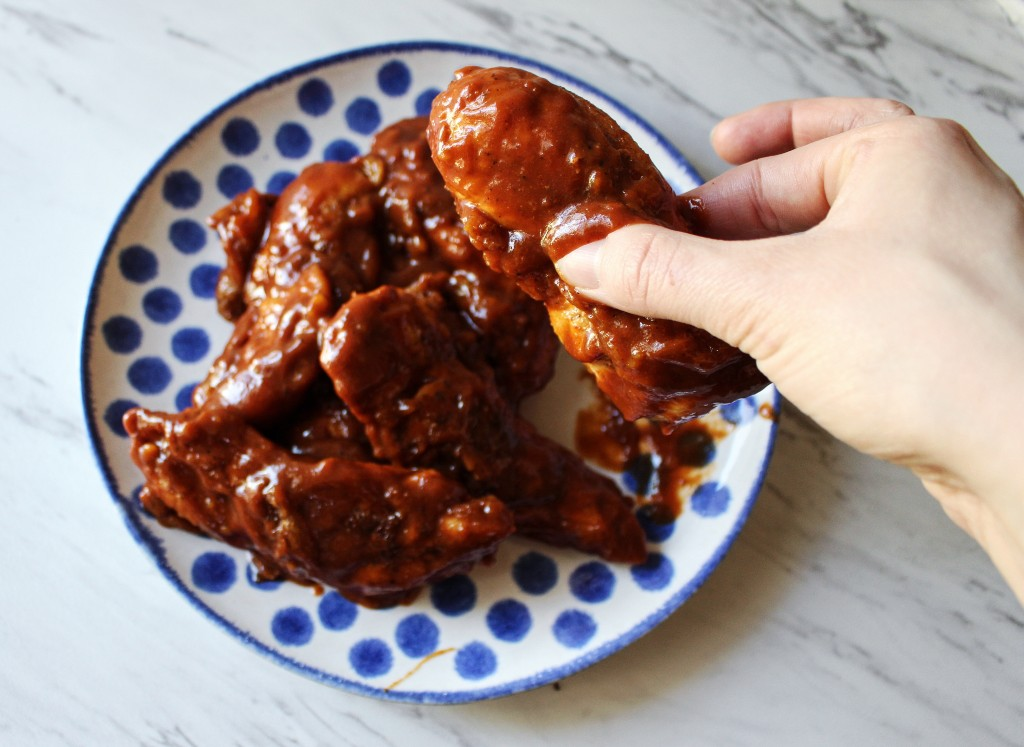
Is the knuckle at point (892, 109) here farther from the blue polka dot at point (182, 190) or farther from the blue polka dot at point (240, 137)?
the blue polka dot at point (182, 190)

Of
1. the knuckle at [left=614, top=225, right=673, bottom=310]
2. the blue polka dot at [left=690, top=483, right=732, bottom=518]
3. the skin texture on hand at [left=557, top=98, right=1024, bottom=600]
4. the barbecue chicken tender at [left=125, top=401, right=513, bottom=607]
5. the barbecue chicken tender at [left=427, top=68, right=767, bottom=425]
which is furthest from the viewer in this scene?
the blue polka dot at [left=690, top=483, right=732, bottom=518]

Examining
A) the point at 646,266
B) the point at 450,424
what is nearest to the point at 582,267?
the point at 646,266

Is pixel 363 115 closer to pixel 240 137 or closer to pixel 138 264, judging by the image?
pixel 240 137

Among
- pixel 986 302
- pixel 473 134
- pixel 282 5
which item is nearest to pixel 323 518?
pixel 473 134

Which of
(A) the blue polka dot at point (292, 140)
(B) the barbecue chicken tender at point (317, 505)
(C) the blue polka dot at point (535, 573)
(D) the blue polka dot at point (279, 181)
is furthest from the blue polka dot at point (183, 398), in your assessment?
(C) the blue polka dot at point (535, 573)

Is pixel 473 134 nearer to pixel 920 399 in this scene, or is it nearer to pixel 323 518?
pixel 920 399

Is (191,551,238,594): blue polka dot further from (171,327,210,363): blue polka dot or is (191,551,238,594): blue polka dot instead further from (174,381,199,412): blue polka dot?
(171,327,210,363): blue polka dot

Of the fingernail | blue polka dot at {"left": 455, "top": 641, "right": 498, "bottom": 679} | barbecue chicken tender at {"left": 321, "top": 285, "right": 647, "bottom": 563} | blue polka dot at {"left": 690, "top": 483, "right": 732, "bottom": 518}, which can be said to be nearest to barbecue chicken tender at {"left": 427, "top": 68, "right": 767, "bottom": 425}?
the fingernail
